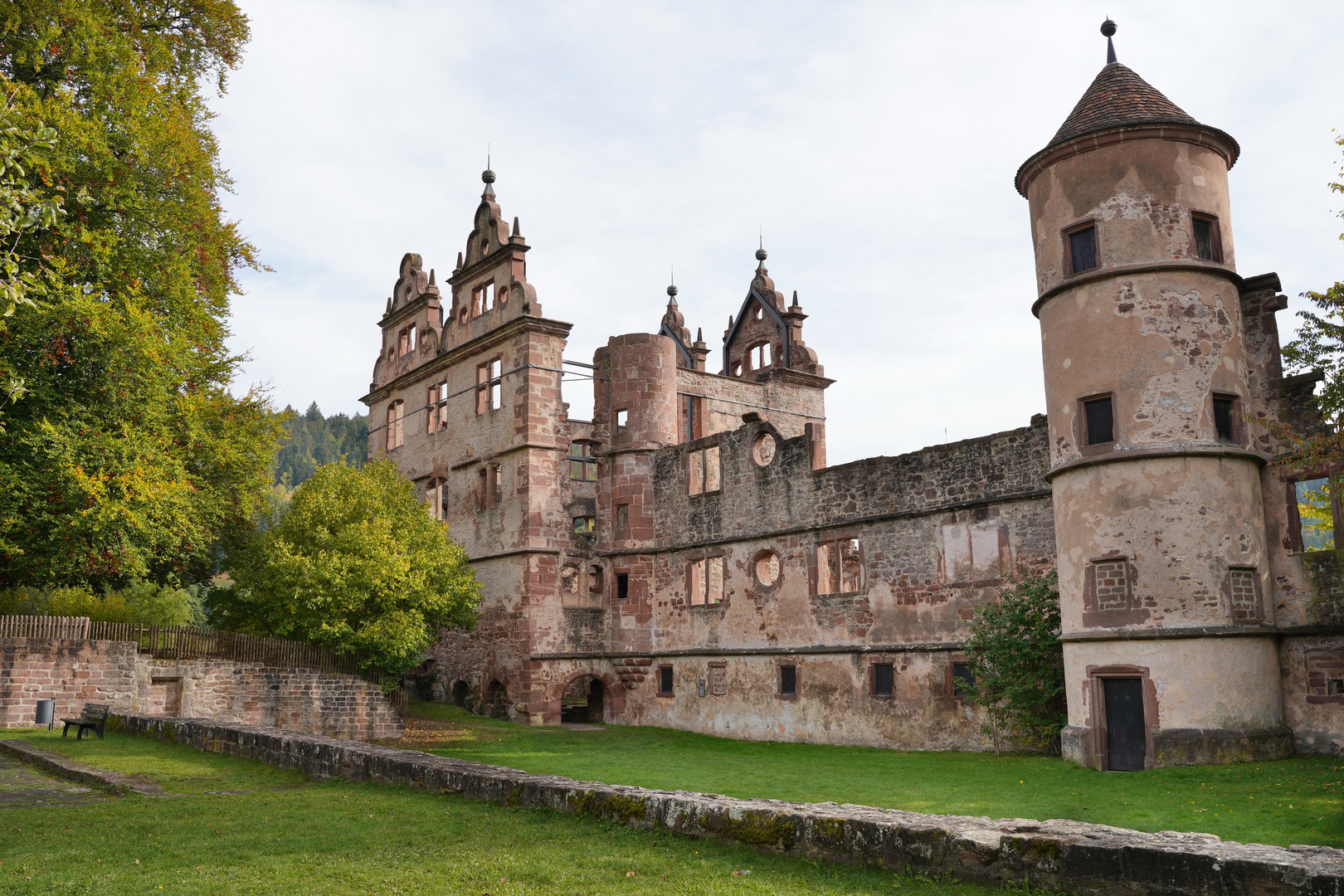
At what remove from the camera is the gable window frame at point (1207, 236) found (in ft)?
57.6

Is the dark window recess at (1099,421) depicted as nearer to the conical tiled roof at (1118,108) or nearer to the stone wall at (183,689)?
the conical tiled roof at (1118,108)

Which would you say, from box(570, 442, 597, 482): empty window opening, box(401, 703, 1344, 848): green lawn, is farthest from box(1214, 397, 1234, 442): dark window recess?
box(570, 442, 597, 482): empty window opening

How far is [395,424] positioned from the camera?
38.1 m

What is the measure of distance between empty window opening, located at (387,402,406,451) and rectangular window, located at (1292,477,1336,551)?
2832 cm

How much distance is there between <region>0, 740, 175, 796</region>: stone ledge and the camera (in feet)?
39.9

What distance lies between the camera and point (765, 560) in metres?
27.5

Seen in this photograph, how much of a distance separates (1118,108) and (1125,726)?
10237 millimetres

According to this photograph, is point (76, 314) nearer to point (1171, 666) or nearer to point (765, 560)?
point (765, 560)

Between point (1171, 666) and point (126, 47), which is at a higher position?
point (126, 47)

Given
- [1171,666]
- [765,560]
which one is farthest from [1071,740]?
[765,560]

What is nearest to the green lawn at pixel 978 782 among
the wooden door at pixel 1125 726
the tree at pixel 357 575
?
the wooden door at pixel 1125 726

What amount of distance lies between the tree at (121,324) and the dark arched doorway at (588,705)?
11.1 metres

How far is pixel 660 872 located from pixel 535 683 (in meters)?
22.2

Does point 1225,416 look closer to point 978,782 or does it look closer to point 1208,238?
point 1208,238
